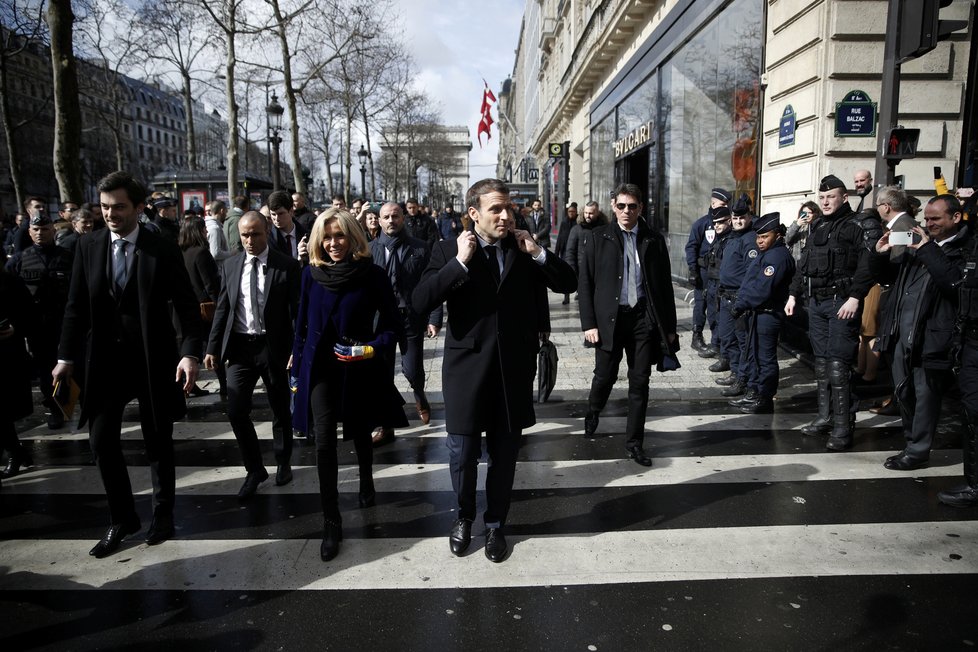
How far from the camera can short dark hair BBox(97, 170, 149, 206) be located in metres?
3.78

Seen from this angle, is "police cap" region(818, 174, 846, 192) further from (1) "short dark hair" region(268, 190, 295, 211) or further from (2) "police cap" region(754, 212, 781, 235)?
(1) "short dark hair" region(268, 190, 295, 211)

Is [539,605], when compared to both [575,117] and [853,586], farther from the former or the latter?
[575,117]

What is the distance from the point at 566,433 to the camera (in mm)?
5969

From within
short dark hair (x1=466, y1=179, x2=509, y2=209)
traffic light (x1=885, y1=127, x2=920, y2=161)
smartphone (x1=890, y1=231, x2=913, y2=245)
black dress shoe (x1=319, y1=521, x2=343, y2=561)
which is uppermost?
traffic light (x1=885, y1=127, x2=920, y2=161)

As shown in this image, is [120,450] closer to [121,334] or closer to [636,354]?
[121,334]

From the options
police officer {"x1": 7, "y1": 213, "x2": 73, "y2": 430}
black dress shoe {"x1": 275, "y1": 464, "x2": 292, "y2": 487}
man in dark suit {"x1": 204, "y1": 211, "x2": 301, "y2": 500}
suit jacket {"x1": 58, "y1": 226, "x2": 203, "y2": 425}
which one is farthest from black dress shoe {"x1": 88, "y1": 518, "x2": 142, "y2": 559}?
police officer {"x1": 7, "y1": 213, "x2": 73, "y2": 430}

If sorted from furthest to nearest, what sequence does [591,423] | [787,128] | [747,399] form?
[787,128] < [747,399] < [591,423]

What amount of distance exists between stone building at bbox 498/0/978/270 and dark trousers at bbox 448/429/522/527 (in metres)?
7.47

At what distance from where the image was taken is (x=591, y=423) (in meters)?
5.81

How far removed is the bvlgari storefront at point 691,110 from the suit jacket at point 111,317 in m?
9.69

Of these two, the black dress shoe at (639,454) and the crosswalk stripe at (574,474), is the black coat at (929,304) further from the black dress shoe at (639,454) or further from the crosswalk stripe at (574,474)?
the black dress shoe at (639,454)

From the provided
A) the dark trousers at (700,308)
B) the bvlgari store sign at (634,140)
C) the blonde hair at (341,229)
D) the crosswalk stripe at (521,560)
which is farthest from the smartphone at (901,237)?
the bvlgari store sign at (634,140)

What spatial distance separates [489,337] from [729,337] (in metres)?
4.51

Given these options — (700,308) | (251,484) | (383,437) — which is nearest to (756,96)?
(700,308)
